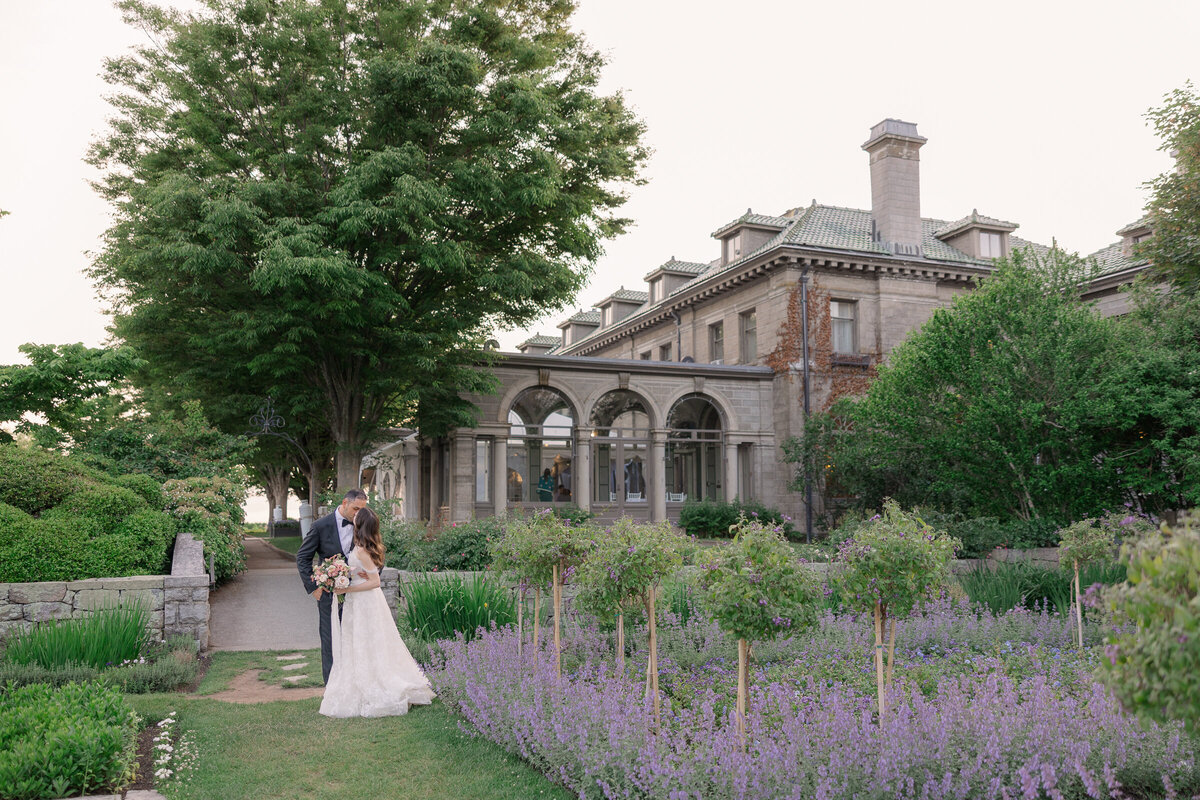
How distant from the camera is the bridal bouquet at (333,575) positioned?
7641 millimetres

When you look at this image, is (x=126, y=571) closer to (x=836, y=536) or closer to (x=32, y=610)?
(x=32, y=610)

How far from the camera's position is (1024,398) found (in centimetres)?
1630

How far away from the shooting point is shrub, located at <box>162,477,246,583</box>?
13.0 metres

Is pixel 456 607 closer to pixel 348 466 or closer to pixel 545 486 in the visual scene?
pixel 348 466

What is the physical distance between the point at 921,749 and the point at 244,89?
19430 mm

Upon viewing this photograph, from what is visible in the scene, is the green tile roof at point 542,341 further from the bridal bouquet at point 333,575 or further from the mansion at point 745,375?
the bridal bouquet at point 333,575

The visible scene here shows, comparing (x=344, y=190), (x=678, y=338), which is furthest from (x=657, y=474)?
(x=344, y=190)

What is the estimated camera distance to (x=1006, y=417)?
633 inches

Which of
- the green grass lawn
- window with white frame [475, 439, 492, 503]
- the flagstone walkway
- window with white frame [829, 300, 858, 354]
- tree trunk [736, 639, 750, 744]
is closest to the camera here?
tree trunk [736, 639, 750, 744]

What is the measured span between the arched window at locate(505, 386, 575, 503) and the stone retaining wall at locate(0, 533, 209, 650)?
17.0 m

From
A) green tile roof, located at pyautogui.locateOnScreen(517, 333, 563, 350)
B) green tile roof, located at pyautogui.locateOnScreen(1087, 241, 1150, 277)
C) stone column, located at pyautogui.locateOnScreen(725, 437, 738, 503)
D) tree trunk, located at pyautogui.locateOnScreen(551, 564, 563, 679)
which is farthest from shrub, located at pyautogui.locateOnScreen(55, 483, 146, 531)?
green tile roof, located at pyautogui.locateOnScreen(517, 333, 563, 350)

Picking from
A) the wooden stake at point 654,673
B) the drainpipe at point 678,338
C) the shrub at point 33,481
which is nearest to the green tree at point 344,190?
the shrub at point 33,481

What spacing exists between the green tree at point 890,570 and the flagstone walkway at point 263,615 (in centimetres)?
735

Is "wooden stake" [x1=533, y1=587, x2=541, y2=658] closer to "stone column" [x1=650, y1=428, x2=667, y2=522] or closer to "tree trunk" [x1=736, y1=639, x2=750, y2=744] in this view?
"tree trunk" [x1=736, y1=639, x2=750, y2=744]
